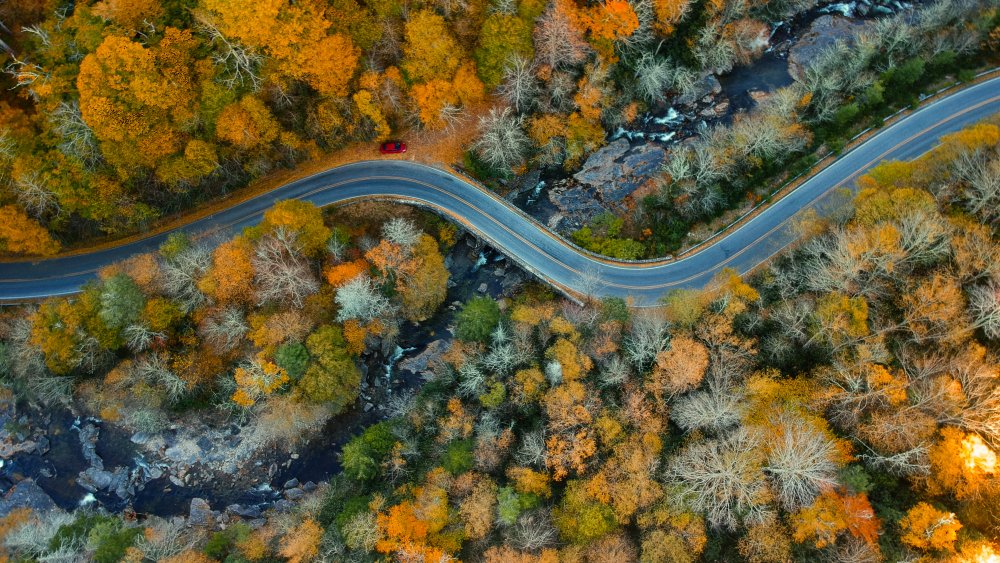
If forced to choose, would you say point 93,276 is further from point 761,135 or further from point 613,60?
point 761,135

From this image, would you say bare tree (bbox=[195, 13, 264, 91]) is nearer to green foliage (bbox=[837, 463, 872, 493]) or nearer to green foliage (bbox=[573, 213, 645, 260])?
green foliage (bbox=[573, 213, 645, 260])

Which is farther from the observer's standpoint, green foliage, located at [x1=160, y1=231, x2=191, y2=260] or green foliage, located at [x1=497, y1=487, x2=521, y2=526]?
green foliage, located at [x1=160, y1=231, x2=191, y2=260]

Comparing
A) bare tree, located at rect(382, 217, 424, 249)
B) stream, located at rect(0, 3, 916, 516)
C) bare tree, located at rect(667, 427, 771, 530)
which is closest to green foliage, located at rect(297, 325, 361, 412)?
stream, located at rect(0, 3, 916, 516)

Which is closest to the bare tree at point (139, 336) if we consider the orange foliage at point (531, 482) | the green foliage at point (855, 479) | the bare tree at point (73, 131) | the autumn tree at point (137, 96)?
the autumn tree at point (137, 96)

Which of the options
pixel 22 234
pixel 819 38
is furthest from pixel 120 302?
pixel 819 38

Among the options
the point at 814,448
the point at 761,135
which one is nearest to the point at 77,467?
the point at 814,448
